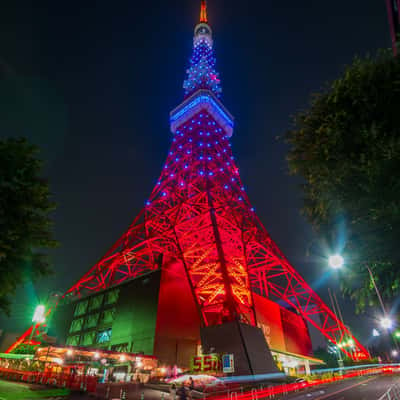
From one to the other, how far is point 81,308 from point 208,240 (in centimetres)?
2132

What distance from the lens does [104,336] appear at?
2753 centimetres

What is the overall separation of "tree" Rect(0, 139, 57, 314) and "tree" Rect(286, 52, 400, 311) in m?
8.04

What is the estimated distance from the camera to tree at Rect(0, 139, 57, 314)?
6.55 m

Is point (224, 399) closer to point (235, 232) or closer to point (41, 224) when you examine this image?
point (41, 224)

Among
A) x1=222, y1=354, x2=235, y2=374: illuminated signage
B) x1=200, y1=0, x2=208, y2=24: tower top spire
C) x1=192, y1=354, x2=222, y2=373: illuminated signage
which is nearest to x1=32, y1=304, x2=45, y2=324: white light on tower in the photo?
x1=192, y1=354, x2=222, y2=373: illuminated signage

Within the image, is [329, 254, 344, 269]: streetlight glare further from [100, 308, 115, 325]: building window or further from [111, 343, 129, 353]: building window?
[100, 308, 115, 325]: building window

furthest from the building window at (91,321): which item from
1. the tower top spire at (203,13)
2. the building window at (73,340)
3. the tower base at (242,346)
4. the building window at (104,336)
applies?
the tower top spire at (203,13)

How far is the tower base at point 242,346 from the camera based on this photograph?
Answer: 48.6 feet

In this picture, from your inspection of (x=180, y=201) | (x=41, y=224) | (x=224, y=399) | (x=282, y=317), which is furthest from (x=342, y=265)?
(x=282, y=317)

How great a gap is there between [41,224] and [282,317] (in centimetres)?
3446

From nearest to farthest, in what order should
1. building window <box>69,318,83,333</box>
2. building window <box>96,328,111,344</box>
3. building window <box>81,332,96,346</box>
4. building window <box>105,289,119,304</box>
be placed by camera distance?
building window <box>96,328,111,344</box>, building window <box>81,332,96,346</box>, building window <box>105,289,119,304</box>, building window <box>69,318,83,333</box>

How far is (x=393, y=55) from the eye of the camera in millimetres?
7027

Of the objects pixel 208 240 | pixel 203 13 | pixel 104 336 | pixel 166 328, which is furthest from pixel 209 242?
pixel 203 13

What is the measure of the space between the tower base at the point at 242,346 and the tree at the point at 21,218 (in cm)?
1257
